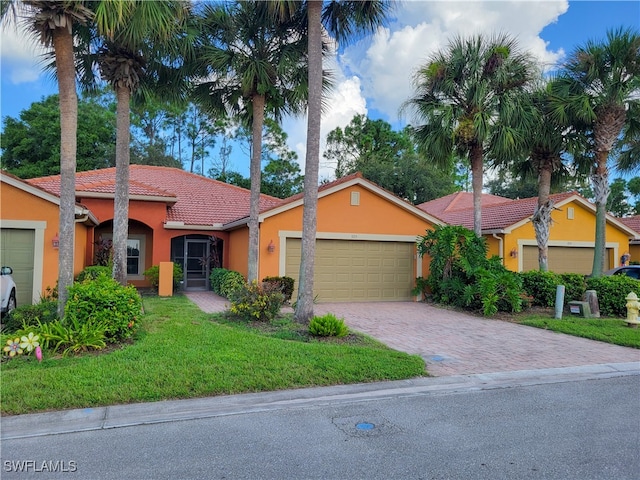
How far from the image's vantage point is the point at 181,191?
814 inches

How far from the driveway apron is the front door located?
5833 mm

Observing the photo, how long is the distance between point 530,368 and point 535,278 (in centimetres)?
739

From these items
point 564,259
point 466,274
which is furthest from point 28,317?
point 564,259

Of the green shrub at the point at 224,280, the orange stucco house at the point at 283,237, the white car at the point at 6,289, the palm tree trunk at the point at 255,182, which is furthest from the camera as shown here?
the orange stucco house at the point at 283,237

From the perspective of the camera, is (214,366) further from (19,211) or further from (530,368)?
(19,211)

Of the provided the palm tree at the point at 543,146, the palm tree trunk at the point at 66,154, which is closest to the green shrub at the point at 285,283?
the palm tree trunk at the point at 66,154

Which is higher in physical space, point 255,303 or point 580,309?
point 255,303

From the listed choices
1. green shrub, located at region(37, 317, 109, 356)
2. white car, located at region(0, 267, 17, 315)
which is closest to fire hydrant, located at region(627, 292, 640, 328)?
green shrub, located at region(37, 317, 109, 356)

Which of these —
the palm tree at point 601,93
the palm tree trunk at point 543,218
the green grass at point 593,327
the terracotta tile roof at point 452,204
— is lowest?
the green grass at point 593,327

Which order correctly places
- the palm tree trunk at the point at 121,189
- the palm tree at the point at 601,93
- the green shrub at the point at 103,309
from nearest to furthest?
the green shrub at the point at 103,309 < the palm tree trunk at the point at 121,189 < the palm tree at the point at 601,93

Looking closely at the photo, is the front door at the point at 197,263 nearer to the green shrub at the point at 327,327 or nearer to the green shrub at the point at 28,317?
the green shrub at the point at 28,317

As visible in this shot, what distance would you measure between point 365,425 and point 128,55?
35.2 ft

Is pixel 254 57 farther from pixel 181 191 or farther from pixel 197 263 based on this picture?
pixel 181 191

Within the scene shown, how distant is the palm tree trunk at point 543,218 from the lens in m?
15.1
